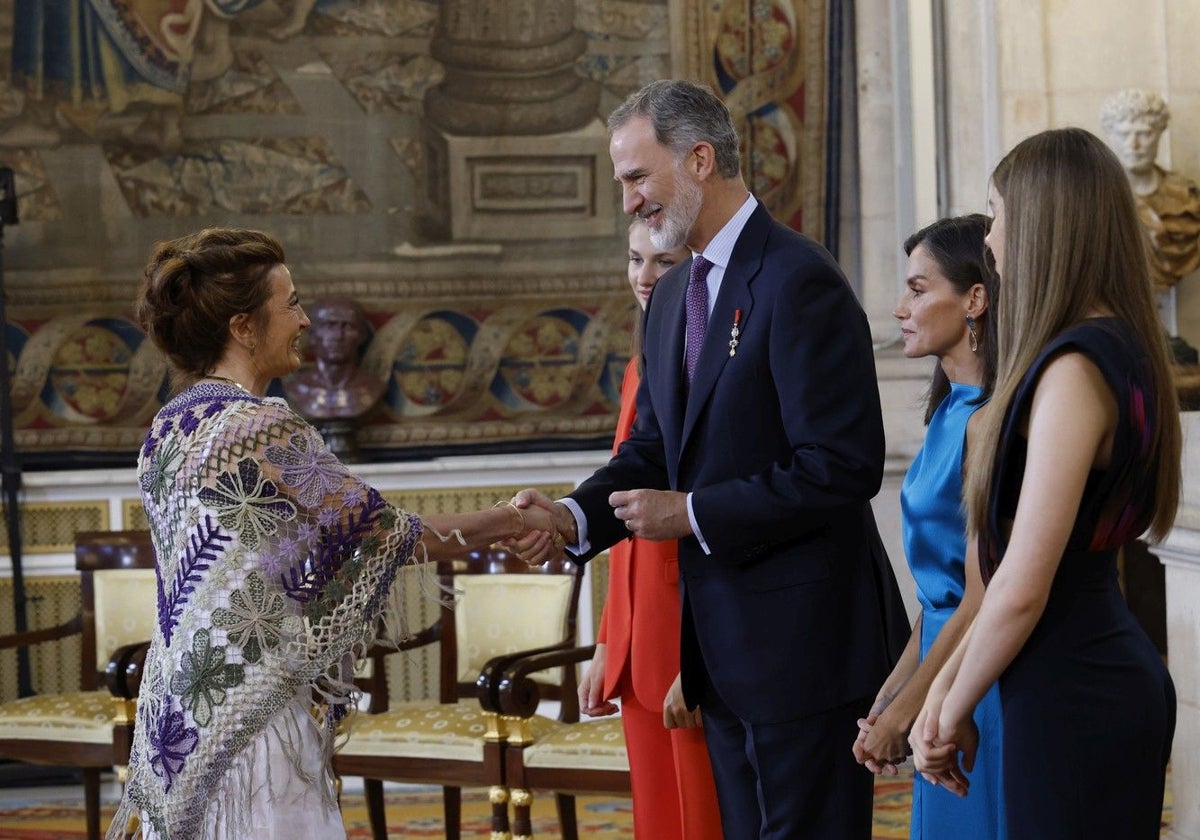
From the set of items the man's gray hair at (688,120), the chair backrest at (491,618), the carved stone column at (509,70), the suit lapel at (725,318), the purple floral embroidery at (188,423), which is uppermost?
the carved stone column at (509,70)

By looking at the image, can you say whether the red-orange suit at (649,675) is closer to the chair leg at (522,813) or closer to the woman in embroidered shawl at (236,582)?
the woman in embroidered shawl at (236,582)

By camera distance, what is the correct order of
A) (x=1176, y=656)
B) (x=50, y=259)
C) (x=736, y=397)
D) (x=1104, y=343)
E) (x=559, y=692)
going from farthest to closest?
(x=50, y=259) → (x=559, y=692) → (x=1176, y=656) → (x=736, y=397) → (x=1104, y=343)

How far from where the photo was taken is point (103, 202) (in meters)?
6.90

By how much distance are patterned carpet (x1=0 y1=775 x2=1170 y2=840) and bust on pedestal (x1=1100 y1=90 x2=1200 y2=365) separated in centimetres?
220

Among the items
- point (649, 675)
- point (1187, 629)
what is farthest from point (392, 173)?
point (649, 675)

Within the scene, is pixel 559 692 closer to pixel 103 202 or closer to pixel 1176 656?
pixel 1176 656

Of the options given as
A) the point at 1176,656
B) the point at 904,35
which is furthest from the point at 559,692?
the point at 904,35

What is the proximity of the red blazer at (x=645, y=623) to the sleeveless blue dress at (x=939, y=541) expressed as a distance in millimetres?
659

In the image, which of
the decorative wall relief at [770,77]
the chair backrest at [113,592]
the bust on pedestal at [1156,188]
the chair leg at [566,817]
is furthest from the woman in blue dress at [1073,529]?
the decorative wall relief at [770,77]

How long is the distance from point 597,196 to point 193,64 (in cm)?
193

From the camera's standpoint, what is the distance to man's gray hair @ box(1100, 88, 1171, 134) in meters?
6.34

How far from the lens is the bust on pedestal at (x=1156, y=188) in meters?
6.34

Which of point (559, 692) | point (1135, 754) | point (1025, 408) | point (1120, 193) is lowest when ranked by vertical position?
point (559, 692)

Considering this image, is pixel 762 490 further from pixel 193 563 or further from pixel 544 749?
pixel 544 749
